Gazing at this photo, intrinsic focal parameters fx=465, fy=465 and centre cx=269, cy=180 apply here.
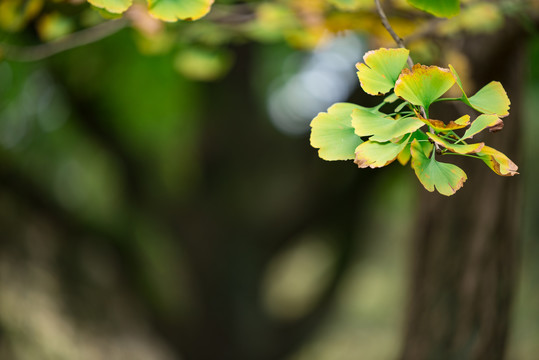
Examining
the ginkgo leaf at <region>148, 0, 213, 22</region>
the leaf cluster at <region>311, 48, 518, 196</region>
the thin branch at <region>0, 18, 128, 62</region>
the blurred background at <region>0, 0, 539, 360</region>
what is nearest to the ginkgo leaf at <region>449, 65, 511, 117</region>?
the leaf cluster at <region>311, 48, 518, 196</region>

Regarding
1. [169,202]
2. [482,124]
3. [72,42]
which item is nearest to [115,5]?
[482,124]

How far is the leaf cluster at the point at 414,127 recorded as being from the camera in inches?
14.0

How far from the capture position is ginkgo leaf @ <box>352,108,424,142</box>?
348 mm

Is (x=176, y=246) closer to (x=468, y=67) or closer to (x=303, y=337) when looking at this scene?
(x=303, y=337)

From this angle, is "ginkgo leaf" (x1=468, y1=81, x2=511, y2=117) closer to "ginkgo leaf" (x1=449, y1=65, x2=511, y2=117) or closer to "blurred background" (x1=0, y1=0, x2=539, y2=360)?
"ginkgo leaf" (x1=449, y1=65, x2=511, y2=117)

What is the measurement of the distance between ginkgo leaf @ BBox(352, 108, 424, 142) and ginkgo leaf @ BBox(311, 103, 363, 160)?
0.09 ft

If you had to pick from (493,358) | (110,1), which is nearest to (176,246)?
(493,358)

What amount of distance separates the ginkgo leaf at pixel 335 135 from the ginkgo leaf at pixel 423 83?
53mm

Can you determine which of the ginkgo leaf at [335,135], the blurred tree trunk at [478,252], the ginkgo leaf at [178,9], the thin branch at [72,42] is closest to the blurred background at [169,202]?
the blurred tree trunk at [478,252]

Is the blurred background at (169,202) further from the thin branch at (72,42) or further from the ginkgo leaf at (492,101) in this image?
the ginkgo leaf at (492,101)

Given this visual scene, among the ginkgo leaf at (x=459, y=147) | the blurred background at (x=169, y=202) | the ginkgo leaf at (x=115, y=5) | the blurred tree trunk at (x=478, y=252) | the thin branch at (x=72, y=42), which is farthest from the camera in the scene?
the blurred background at (x=169, y=202)

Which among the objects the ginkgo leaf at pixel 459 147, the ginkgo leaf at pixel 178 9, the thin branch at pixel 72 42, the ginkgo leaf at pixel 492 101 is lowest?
the ginkgo leaf at pixel 492 101

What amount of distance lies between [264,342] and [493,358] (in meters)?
1.54

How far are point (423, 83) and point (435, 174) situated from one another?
0.07 meters
